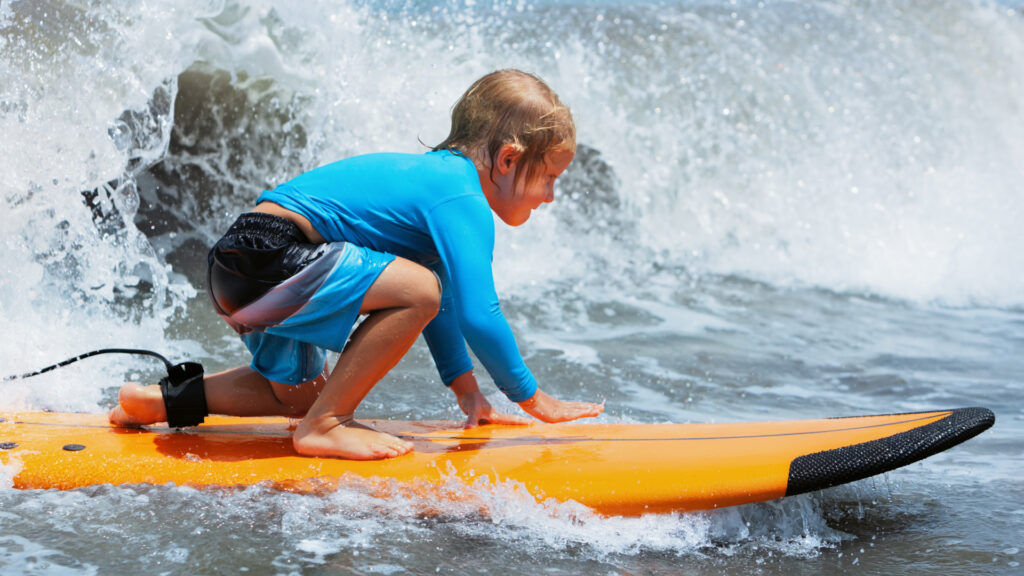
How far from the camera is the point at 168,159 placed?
5.35 m

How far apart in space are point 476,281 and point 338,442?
20.4 inches

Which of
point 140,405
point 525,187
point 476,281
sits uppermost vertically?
point 525,187

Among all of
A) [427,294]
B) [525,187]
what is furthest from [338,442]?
[525,187]

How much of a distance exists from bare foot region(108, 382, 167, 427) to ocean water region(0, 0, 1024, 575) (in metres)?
0.30

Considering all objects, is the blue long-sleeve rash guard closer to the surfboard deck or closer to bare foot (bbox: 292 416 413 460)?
the surfboard deck

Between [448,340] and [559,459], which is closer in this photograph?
[559,459]

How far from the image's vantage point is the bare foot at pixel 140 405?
2488 mm

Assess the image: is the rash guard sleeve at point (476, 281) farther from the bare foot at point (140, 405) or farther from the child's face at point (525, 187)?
the bare foot at point (140, 405)

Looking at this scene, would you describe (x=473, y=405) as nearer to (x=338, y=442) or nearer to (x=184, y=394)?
(x=338, y=442)

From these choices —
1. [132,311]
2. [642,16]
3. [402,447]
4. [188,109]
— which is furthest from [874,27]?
[402,447]

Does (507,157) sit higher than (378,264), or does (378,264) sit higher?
(507,157)

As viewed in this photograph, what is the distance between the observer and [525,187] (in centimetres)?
242

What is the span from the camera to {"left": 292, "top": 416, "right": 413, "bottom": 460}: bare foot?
233cm

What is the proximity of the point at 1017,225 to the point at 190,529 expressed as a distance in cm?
737
